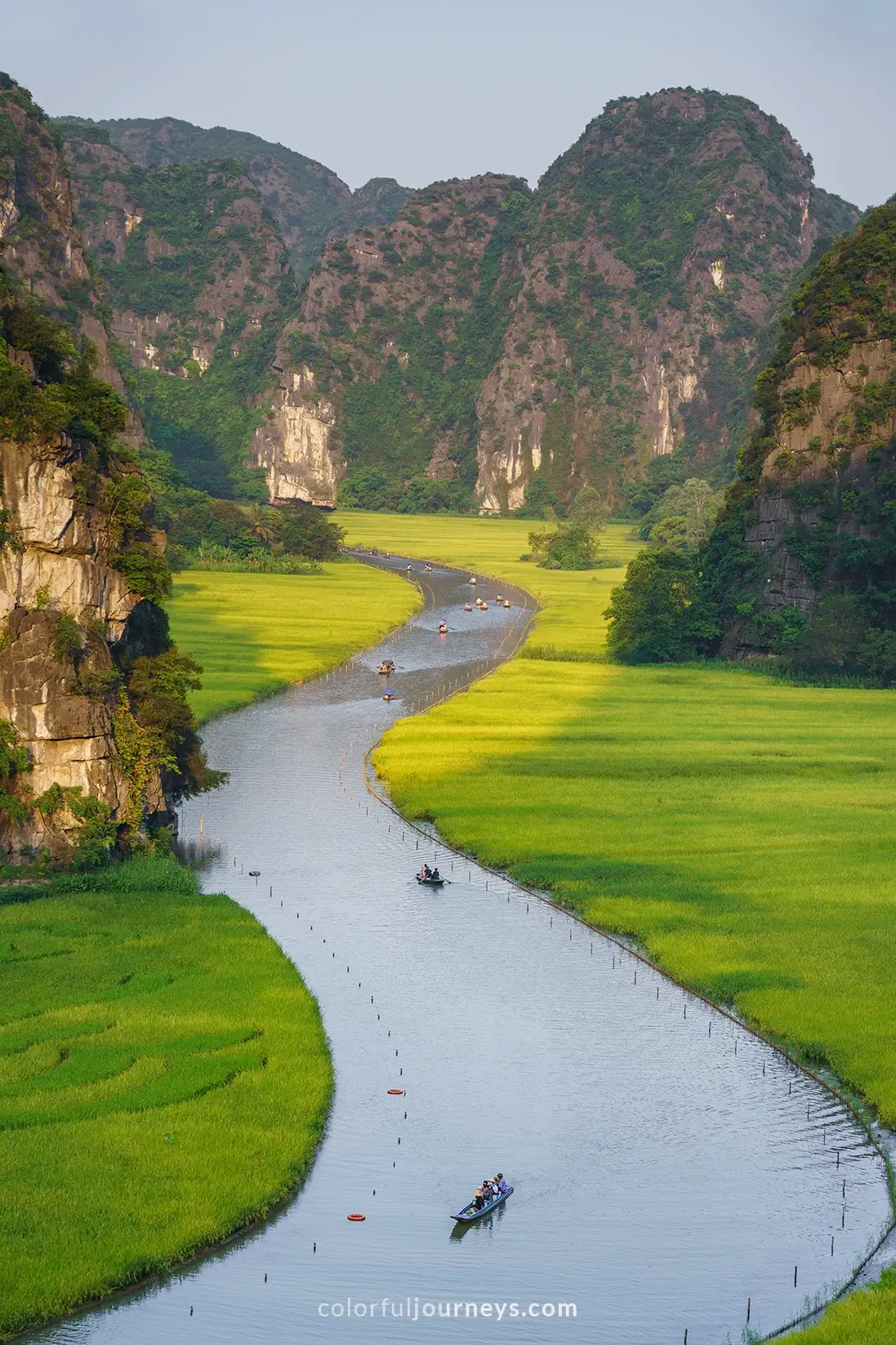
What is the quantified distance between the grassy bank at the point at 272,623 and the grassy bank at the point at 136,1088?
2970cm

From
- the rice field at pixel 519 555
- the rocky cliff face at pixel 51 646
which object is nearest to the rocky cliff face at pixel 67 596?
the rocky cliff face at pixel 51 646

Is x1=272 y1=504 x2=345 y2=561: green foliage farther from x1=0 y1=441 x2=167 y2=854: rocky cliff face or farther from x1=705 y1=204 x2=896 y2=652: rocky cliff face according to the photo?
x1=0 y1=441 x2=167 y2=854: rocky cliff face

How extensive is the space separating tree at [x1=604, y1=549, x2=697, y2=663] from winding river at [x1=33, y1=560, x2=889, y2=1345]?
4341cm

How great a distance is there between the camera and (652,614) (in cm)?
8419

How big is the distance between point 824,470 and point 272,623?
3230cm

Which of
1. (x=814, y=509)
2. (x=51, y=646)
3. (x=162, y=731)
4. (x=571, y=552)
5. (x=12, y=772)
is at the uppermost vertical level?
(x=814, y=509)

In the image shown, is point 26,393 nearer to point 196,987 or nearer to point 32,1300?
point 196,987

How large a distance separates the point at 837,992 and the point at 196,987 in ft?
41.9

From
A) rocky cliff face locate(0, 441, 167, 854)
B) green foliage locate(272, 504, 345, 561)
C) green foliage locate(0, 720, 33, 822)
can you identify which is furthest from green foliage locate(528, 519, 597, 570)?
green foliage locate(0, 720, 33, 822)

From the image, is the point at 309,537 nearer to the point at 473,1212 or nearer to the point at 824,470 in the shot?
the point at 824,470

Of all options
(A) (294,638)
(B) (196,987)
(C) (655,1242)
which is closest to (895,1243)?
(C) (655,1242)

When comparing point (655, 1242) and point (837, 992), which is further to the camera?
point (837, 992)

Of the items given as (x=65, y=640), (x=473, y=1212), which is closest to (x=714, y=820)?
(x=65, y=640)

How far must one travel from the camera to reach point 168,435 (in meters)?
196
